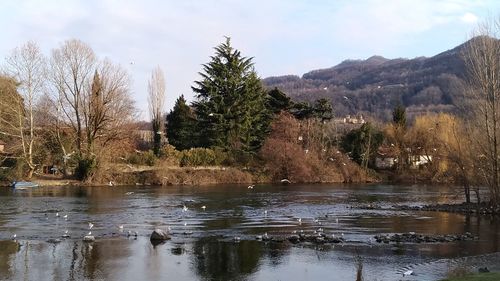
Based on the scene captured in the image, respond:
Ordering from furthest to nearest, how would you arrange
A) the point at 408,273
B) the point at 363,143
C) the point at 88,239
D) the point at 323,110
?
the point at 363,143
the point at 323,110
the point at 88,239
the point at 408,273

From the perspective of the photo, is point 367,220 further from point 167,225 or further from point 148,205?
point 148,205

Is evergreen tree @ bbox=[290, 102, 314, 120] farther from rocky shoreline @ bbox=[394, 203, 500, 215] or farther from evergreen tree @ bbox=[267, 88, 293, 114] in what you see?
rocky shoreline @ bbox=[394, 203, 500, 215]

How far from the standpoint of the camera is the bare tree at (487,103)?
3369 centimetres

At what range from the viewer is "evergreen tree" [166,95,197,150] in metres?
81.3

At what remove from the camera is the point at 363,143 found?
8662cm

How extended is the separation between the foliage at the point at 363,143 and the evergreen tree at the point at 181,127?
82.8 feet

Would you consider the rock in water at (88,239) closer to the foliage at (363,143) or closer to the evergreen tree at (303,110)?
the evergreen tree at (303,110)

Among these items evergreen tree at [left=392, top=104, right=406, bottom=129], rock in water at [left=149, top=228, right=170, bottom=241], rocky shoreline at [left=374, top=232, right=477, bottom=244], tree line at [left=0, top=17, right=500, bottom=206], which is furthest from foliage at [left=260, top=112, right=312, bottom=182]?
rock in water at [left=149, top=228, right=170, bottom=241]

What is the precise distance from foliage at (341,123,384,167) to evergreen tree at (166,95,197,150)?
25230 mm

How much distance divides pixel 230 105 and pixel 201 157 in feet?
32.4

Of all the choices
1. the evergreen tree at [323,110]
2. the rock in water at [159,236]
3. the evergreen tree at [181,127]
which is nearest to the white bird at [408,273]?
the rock in water at [159,236]

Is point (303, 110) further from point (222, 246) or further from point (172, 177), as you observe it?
point (222, 246)

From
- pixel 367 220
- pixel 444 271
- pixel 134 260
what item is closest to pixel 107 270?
pixel 134 260

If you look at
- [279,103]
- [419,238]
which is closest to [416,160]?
[279,103]
